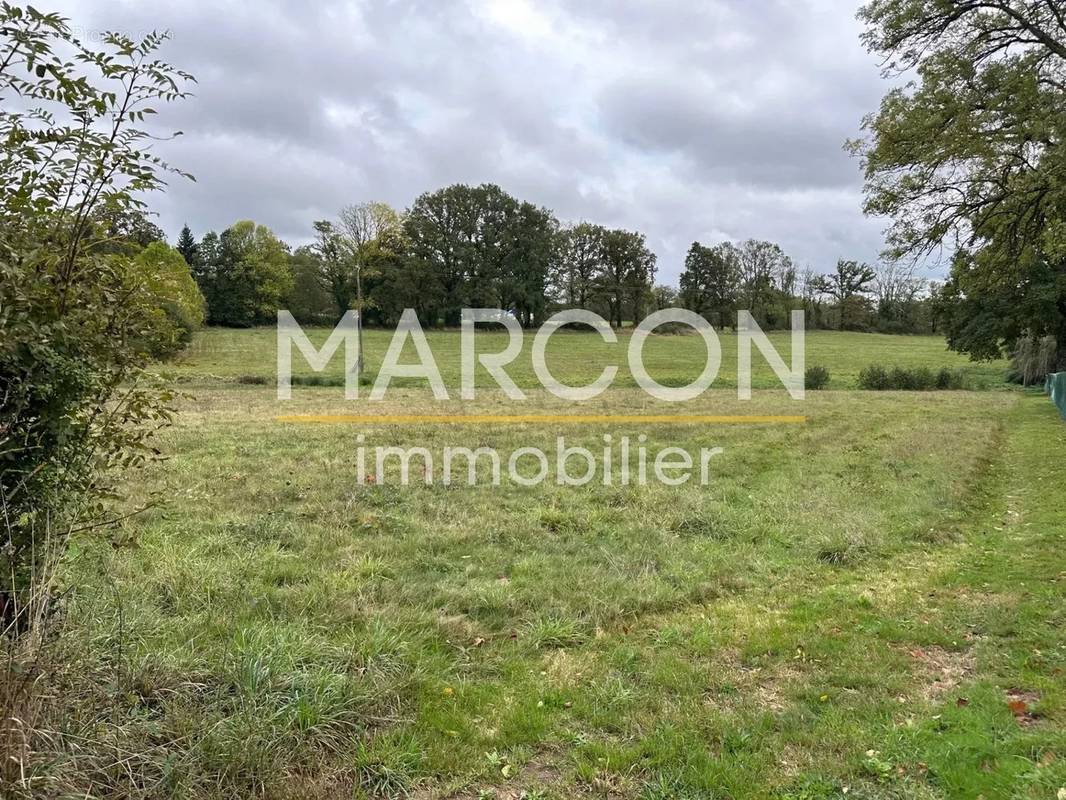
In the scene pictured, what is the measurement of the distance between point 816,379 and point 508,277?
A: 32028 millimetres

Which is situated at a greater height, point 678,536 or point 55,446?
point 55,446

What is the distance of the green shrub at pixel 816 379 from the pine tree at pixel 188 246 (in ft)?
168

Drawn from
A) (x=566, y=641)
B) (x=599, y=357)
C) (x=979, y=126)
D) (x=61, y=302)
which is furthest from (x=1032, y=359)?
(x=61, y=302)

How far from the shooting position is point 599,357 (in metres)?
36.7

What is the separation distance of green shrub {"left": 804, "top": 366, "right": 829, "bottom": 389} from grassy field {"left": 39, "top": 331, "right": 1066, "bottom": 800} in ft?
68.0

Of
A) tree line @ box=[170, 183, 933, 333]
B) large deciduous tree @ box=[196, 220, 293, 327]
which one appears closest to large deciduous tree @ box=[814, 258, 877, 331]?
tree line @ box=[170, 183, 933, 333]

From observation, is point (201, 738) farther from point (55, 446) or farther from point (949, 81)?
point (949, 81)

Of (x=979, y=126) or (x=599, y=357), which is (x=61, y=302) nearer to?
(x=979, y=126)

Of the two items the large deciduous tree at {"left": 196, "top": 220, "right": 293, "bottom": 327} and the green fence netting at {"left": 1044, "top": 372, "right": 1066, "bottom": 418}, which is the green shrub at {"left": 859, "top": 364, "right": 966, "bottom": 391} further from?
the large deciduous tree at {"left": 196, "top": 220, "right": 293, "bottom": 327}

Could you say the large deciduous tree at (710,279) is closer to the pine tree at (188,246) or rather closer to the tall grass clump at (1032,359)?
the tall grass clump at (1032,359)

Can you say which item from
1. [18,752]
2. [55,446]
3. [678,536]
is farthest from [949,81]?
[18,752]

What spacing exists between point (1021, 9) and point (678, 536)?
10549 millimetres

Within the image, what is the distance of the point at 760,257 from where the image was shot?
65.4m

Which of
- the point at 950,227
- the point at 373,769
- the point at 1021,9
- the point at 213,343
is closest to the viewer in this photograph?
the point at 373,769
